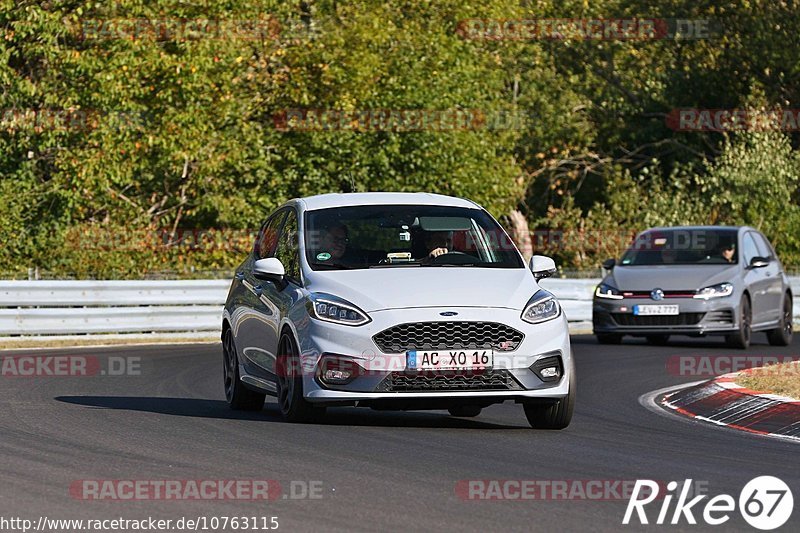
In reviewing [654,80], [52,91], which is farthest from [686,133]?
[52,91]

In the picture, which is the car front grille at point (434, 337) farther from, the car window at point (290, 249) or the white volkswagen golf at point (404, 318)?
the car window at point (290, 249)

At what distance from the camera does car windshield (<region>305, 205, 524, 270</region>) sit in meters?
11.8

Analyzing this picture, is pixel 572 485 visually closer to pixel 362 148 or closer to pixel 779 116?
pixel 362 148

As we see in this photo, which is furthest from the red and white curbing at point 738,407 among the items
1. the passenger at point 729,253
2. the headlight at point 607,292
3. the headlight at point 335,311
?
the passenger at point 729,253

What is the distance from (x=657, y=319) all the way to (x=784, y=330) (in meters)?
2.65

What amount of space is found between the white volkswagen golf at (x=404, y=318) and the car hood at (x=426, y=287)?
0.03 ft

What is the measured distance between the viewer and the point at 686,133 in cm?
5062

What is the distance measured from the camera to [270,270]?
39.0 feet

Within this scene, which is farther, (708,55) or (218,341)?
(708,55)

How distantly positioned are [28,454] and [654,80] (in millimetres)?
42843

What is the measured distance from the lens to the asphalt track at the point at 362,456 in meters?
7.50

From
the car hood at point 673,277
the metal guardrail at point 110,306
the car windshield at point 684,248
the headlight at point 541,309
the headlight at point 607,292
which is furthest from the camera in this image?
the metal guardrail at point 110,306

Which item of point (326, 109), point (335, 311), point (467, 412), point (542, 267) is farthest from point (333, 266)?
point (326, 109)

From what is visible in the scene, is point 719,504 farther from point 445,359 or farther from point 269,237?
point 269,237
